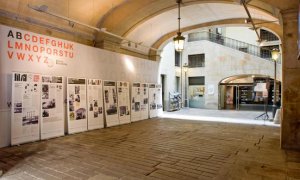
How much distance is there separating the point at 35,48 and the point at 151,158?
411 centimetres

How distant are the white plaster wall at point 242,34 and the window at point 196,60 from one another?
3615 millimetres

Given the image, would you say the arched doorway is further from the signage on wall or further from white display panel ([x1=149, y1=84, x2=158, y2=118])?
the signage on wall

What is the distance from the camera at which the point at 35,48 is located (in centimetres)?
584

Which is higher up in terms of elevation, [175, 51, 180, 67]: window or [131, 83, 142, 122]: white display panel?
[175, 51, 180, 67]: window

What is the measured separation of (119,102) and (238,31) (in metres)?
14.8

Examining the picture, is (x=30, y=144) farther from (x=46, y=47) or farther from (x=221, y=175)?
(x=221, y=175)

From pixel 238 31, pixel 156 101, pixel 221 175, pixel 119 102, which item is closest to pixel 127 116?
pixel 119 102

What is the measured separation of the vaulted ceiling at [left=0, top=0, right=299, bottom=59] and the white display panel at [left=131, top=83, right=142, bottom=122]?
1789 mm

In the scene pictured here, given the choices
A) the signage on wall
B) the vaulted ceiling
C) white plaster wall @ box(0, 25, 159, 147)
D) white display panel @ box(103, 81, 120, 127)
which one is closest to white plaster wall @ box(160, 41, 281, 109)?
white plaster wall @ box(0, 25, 159, 147)

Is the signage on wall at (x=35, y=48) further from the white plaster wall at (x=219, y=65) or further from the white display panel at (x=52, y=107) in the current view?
the white plaster wall at (x=219, y=65)

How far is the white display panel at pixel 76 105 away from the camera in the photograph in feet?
21.5

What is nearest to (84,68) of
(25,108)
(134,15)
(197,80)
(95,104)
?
(95,104)

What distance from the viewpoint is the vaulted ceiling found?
19.1ft

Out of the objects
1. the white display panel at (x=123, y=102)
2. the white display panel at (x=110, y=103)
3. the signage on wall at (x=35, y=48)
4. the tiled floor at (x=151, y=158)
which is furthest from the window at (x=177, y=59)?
the tiled floor at (x=151, y=158)
